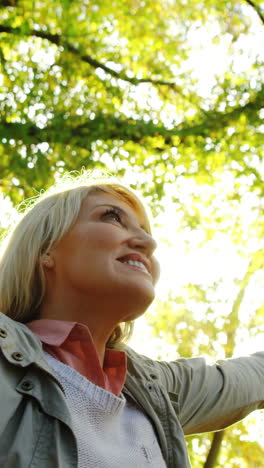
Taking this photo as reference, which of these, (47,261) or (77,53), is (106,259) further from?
(77,53)

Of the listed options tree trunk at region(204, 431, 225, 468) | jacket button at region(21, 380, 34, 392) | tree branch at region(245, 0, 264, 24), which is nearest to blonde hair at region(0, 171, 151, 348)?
jacket button at region(21, 380, 34, 392)

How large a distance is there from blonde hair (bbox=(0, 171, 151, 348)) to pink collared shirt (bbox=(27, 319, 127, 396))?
169 mm

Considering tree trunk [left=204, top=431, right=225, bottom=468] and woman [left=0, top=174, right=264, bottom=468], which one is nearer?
woman [left=0, top=174, right=264, bottom=468]

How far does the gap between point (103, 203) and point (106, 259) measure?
371mm

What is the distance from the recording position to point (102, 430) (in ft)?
5.89

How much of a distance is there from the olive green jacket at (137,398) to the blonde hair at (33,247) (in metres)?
0.32

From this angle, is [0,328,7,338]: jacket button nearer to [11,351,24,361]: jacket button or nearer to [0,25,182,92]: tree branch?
[11,351,24,361]: jacket button

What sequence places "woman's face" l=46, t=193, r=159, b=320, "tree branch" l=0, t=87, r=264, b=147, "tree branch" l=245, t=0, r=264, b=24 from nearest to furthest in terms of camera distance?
"woman's face" l=46, t=193, r=159, b=320 → "tree branch" l=0, t=87, r=264, b=147 → "tree branch" l=245, t=0, r=264, b=24

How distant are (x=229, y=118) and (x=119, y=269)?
4247mm

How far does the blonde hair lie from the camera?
2.21m

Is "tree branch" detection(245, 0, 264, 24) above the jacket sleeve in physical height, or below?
above

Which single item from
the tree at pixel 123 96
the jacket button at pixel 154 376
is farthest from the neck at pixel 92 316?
the tree at pixel 123 96

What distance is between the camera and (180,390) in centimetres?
Answer: 234

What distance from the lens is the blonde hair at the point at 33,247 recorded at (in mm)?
2209
